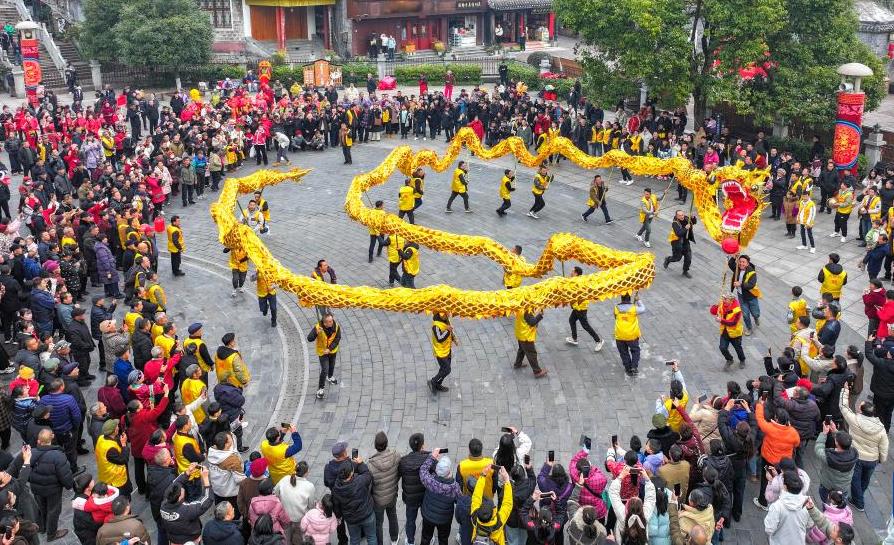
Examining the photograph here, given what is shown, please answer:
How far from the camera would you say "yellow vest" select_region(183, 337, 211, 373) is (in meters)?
12.3

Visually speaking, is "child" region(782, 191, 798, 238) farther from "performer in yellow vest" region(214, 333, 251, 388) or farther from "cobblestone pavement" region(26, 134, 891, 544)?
"performer in yellow vest" region(214, 333, 251, 388)

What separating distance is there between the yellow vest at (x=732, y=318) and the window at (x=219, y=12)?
37175mm

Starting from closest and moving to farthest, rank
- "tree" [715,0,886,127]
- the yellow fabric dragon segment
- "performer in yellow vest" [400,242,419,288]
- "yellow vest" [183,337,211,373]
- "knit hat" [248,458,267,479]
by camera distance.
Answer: "knit hat" [248,458,267,479]
"yellow vest" [183,337,211,373]
the yellow fabric dragon segment
"performer in yellow vest" [400,242,419,288]
"tree" [715,0,886,127]

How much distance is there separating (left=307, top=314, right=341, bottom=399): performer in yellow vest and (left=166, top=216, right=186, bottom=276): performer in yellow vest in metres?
5.91

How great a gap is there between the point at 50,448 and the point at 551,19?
4549 centimetres

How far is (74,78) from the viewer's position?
120 feet

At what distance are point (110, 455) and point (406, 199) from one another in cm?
1163

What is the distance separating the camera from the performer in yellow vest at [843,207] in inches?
739

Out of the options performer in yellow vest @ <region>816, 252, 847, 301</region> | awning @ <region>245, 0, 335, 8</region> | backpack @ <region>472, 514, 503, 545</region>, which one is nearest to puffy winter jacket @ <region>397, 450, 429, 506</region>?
backpack @ <region>472, 514, 503, 545</region>

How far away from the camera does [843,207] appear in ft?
62.1

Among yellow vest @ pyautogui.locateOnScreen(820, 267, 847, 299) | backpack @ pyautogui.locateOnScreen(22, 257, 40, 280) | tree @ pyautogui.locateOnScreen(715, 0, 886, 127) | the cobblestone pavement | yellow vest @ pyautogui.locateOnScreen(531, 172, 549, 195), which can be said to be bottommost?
the cobblestone pavement

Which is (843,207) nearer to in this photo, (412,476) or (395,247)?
(395,247)

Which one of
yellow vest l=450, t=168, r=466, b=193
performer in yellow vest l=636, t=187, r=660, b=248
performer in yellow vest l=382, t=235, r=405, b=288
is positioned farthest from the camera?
yellow vest l=450, t=168, r=466, b=193

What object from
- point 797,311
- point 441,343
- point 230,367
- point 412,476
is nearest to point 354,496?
point 412,476
